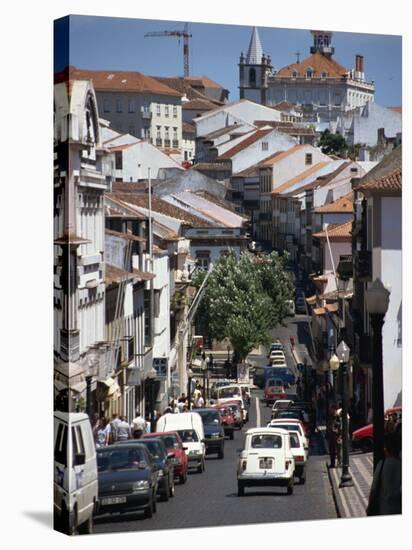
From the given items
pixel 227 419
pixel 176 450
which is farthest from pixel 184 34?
pixel 176 450

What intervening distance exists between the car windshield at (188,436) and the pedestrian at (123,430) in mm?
681

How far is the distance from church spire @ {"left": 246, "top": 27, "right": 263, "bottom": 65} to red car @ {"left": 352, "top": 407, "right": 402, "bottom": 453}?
402 centimetres

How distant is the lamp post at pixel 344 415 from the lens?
20280 millimetres

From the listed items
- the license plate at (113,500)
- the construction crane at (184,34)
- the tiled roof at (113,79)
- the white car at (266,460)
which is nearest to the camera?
the tiled roof at (113,79)

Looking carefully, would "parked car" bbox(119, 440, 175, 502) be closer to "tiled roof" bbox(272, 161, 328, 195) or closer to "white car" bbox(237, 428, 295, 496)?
"white car" bbox(237, 428, 295, 496)

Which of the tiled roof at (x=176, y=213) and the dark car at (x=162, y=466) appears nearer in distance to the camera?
the dark car at (x=162, y=466)

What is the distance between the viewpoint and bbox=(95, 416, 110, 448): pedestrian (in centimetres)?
1897

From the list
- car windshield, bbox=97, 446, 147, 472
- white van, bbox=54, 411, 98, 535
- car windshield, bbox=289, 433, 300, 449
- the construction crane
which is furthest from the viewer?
car windshield, bbox=289, 433, 300, 449

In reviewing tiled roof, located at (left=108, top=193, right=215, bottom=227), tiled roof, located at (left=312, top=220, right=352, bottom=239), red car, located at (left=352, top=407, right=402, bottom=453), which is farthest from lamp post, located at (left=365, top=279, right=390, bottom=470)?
tiled roof, located at (left=108, top=193, right=215, bottom=227)

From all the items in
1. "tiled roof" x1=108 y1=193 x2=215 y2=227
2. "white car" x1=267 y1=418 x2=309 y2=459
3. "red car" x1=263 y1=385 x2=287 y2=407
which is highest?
"tiled roof" x1=108 y1=193 x2=215 y2=227

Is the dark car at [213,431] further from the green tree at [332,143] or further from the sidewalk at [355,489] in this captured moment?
the green tree at [332,143]

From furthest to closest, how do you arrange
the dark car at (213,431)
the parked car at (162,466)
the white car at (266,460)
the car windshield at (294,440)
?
the car windshield at (294,440) < the dark car at (213,431) < the white car at (266,460) < the parked car at (162,466)

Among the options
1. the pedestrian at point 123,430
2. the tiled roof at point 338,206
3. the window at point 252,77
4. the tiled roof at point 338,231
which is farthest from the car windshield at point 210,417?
the window at point 252,77

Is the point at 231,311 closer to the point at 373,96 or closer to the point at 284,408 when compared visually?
the point at 284,408
